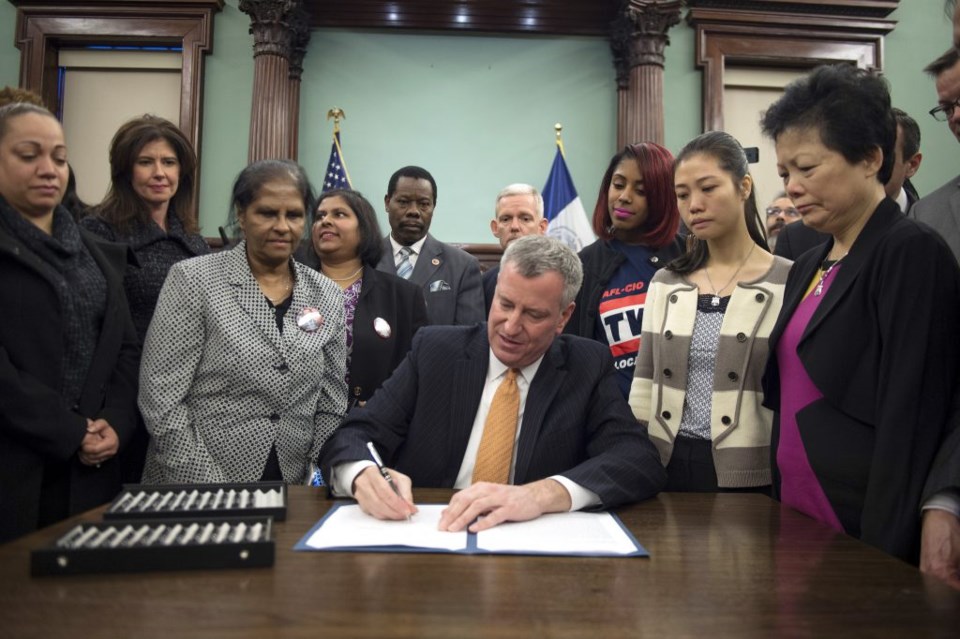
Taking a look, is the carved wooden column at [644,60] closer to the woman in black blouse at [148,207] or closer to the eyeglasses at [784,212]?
the eyeglasses at [784,212]

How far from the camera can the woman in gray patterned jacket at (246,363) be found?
209cm

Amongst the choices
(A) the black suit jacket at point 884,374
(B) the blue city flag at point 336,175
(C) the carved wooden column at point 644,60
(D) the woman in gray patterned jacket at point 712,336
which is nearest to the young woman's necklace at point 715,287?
(D) the woman in gray patterned jacket at point 712,336

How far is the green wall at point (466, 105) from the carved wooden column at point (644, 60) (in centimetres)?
26

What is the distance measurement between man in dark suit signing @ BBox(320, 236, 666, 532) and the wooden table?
52 cm

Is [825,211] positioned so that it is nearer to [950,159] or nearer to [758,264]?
[758,264]

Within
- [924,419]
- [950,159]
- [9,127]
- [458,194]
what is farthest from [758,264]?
[950,159]

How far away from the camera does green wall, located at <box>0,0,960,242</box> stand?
19.7 ft

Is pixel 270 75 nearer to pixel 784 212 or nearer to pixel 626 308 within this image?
pixel 784 212

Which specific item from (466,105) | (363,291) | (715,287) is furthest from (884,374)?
(466,105)

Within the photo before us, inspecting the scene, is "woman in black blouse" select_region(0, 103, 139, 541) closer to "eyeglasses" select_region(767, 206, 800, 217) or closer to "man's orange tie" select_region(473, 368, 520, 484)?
"man's orange tie" select_region(473, 368, 520, 484)

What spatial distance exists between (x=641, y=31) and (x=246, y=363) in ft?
15.4

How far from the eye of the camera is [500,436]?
1878 millimetres

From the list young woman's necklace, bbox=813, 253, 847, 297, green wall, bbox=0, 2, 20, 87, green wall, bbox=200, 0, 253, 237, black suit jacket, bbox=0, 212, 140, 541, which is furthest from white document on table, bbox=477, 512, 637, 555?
green wall, bbox=0, 2, 20, 87

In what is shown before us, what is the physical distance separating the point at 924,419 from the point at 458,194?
191 inches
